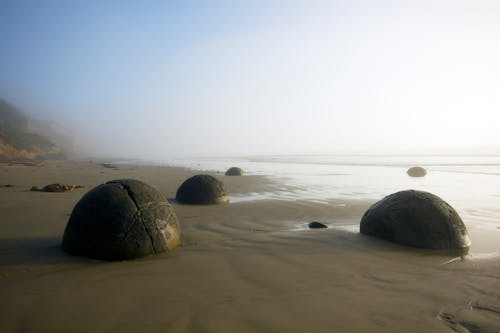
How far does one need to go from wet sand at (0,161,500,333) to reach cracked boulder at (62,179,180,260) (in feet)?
0.56

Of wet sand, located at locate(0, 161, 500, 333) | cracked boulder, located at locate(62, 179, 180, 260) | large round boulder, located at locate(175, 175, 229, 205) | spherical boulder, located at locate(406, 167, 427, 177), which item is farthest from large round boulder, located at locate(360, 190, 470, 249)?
spherical boulder, located at locate(406, 167, 427, 177)

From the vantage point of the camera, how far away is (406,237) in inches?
206

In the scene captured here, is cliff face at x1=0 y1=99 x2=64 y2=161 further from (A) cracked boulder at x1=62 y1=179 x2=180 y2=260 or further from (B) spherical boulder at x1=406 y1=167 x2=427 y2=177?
(A) cracked boulder at x1=62 y1=179 x2=180 y2=260

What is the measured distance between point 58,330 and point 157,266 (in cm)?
155

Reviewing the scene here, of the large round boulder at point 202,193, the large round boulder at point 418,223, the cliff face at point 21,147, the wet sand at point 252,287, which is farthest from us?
the cliff face at point 21,147

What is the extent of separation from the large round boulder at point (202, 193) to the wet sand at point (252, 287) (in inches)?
141

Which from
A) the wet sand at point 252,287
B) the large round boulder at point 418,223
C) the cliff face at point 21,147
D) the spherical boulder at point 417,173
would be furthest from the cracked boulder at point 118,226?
the cliff face at point 21,147

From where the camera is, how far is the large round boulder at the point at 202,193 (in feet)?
31.1

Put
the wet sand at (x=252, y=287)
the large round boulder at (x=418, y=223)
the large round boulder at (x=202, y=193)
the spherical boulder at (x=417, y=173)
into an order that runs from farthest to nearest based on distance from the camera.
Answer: the spherical boulder at (x=417, y=173)
the large round boulder at (x=202, y=193)
the large round boulder at (x=418, y=223)
the wet sand at (x=252, y=287)

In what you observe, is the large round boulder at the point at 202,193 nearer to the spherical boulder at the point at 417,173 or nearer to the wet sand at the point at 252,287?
the wet sand at the point at 252,287

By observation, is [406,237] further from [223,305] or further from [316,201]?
[316,201]

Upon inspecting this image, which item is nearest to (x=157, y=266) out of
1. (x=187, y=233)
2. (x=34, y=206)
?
(x=187, y=233)

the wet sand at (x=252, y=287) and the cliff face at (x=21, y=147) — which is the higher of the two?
the cliff face at (x=21, y=147)

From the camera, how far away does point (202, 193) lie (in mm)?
9531
